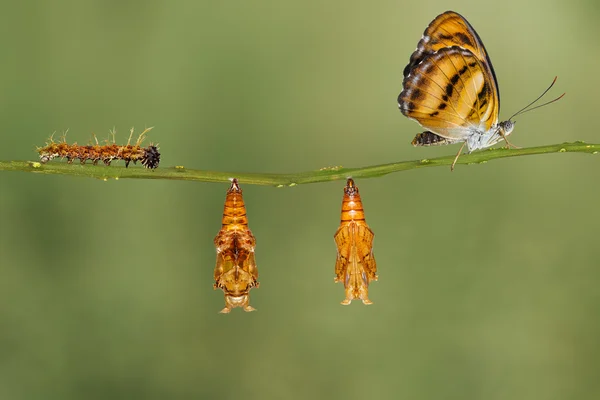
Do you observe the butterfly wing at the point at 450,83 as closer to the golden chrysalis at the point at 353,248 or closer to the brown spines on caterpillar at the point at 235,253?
the golden chrysalis at the point at 353,248

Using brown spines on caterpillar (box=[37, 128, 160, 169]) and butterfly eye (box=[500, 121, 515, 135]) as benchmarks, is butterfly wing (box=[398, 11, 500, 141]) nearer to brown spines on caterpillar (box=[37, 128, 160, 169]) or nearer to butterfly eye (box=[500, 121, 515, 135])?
butterfly eye (box=[500, 121, 515, 135])

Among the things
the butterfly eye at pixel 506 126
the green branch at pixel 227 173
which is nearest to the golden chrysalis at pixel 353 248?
the green branch at pixel 227 173

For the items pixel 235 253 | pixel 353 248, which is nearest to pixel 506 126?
pixel 353 248

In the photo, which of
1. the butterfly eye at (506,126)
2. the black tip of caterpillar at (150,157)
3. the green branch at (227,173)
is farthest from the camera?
the butterfly eye at (506,126)

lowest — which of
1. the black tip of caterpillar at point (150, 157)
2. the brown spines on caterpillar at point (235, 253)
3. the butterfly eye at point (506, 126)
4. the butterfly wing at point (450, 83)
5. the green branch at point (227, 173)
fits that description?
the brown spines on caterpillar at point (235, 253)

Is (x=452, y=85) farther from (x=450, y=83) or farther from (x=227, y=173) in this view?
(x=227, y=173)

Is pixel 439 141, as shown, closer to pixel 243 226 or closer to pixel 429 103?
pixel 429 103

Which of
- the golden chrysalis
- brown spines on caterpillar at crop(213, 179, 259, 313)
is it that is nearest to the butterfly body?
the golden chrysalis
